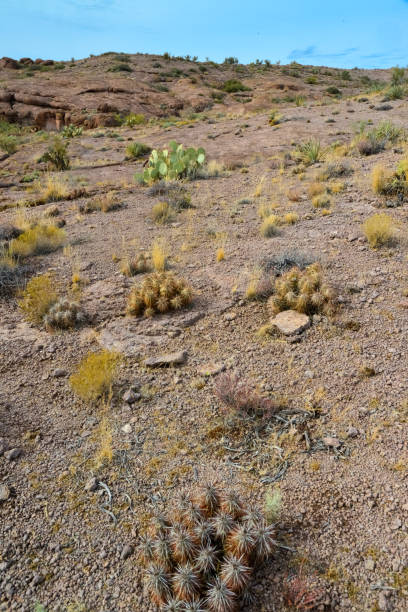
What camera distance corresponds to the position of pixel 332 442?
11.4ft

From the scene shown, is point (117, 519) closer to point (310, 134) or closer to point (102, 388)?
point (102, 388)

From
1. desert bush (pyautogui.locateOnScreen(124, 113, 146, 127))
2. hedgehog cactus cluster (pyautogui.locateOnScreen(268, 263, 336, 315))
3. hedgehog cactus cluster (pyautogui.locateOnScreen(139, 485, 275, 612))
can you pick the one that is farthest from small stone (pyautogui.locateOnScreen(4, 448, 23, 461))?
desert bush (pyautogui.locateOnScreen(124, 113, 146, 127))

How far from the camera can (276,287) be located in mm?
5523

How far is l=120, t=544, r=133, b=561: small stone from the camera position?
2.75 meters

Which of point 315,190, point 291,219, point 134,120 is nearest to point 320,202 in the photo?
point 315,190

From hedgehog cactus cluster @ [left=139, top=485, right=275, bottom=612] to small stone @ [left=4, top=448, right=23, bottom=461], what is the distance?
59.5 inches

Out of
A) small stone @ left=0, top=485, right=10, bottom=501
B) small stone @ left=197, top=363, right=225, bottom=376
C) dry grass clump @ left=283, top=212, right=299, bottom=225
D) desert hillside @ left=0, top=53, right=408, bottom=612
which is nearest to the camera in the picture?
desert hillside @ left=0, top=53, right=408, bottom=612

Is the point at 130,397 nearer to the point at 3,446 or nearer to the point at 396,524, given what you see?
the point at 3,446

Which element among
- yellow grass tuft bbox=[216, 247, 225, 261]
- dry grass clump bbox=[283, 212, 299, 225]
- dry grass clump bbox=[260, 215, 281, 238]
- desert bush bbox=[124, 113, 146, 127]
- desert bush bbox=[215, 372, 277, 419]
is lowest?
desert bush bbox=[215, 372, 277, 419]

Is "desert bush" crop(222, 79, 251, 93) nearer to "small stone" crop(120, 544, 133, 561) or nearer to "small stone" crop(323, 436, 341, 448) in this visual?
"small stone" crop(323, 436, 341, 448)

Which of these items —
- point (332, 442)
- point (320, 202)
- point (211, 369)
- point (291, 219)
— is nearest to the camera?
point (332, 442)

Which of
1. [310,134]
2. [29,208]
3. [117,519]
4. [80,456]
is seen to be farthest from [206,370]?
[310,134]

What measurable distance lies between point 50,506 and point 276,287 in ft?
12.1

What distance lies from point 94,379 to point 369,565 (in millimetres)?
2798
